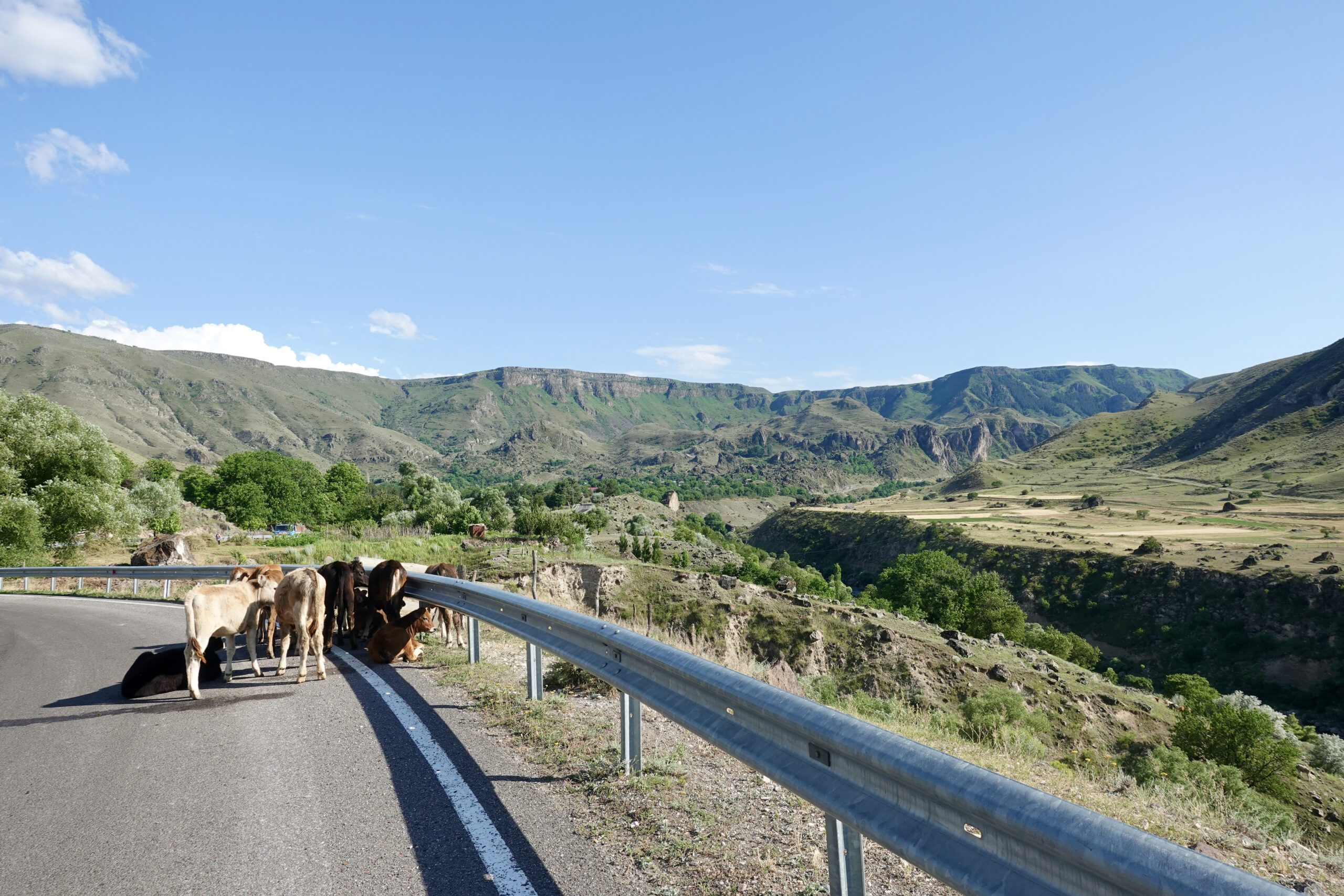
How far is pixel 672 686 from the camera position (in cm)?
436

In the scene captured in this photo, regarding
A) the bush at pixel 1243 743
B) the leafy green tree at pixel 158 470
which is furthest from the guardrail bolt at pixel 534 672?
the leafy green tree at pixel 158 470

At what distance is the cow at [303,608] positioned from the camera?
7.63 m

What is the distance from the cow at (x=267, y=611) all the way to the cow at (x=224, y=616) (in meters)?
0.10

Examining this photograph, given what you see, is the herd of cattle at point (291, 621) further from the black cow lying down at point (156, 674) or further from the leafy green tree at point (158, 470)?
the leafy green tree at point (158, 470)

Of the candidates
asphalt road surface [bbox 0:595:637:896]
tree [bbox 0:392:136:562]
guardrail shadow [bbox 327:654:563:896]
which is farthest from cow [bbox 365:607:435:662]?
tree [bbox 0:392:136:562]

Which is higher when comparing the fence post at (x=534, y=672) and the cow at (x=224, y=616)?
the cow at (x=224, y=616)

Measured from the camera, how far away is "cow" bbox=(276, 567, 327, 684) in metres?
7.63

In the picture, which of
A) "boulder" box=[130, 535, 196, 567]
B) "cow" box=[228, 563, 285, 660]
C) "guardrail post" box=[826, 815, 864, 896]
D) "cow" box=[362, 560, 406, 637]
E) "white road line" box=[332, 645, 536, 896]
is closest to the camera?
"guardrail post" box=[826, 815, 864, 896]

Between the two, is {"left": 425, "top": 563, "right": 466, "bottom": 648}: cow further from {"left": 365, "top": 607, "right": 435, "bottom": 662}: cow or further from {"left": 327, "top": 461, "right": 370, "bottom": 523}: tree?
{"left": 327, "top": 461, "right": 370, "bottom": 523}: tree

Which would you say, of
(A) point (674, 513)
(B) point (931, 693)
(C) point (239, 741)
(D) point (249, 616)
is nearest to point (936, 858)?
(C) point (239, 741)

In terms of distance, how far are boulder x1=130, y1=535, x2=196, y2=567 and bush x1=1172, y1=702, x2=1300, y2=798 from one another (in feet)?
130

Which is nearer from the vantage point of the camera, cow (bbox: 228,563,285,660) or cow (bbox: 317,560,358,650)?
cow (bbox: 228,563,285,660)

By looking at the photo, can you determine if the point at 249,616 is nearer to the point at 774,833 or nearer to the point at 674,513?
the point at 774,833

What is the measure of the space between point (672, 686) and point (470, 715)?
276 cm
